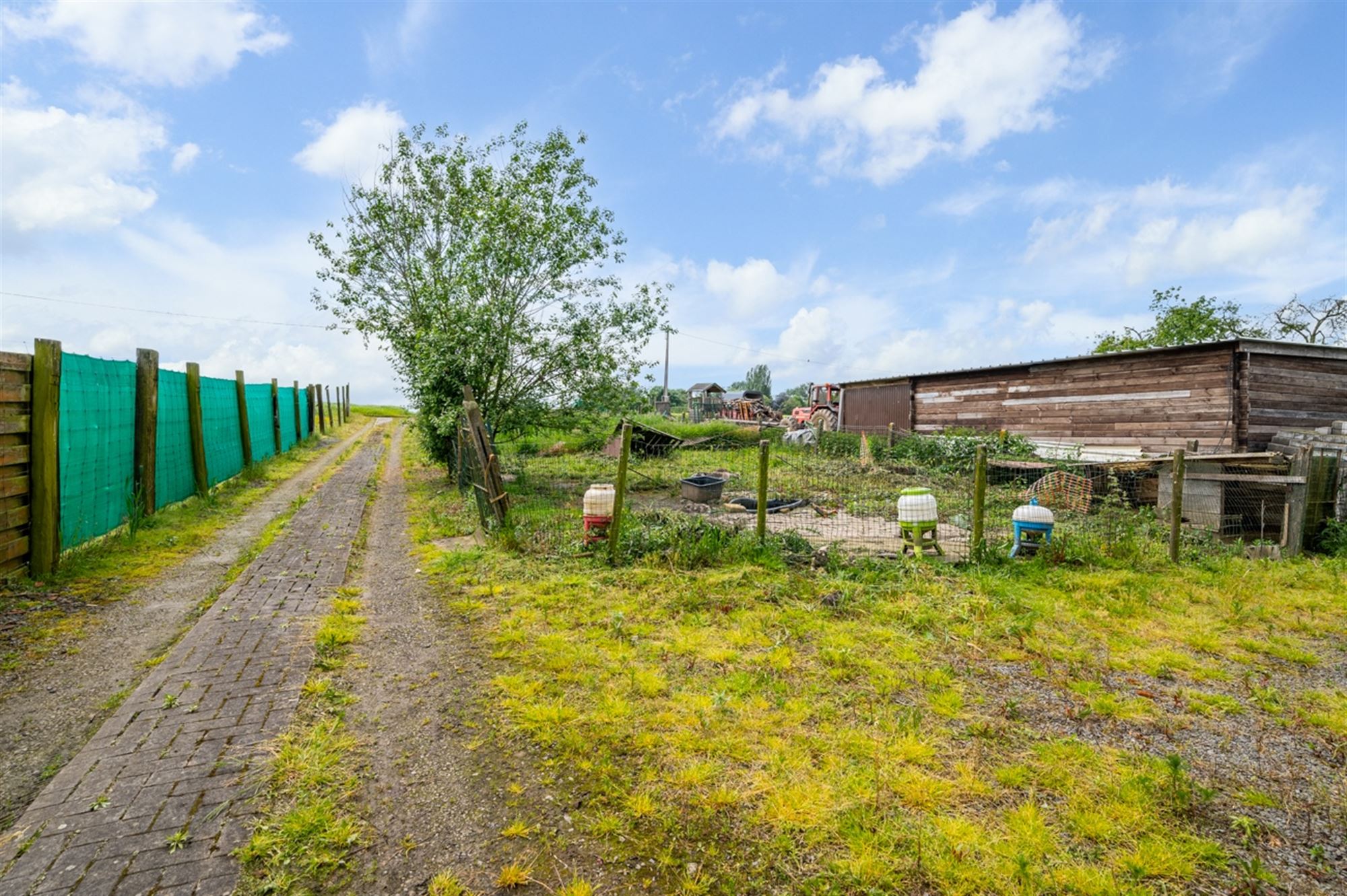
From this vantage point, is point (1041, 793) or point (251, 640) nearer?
point (1041, 793)

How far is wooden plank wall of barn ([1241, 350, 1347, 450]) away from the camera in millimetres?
12289

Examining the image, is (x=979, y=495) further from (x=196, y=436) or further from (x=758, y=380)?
(x=758, y=380)

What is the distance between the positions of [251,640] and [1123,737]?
5674 millimetres

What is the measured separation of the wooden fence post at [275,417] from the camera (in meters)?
17.2

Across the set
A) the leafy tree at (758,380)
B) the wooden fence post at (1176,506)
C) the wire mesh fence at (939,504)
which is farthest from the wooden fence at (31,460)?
the leafy tree at (758,380)

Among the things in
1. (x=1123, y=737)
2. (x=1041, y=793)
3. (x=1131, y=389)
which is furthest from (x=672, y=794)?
(x=1131, y=389)

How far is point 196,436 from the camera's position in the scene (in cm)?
992

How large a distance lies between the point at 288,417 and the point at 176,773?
803 inches

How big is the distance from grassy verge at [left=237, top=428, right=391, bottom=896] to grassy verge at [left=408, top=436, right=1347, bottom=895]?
2.79 feet

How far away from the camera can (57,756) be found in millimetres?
3133

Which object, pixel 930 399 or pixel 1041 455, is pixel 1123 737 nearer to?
pixel 1041 455

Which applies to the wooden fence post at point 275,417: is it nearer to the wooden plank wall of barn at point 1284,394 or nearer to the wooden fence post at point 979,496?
the wooden fence post at point 979,496

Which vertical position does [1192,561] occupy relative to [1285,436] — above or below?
below

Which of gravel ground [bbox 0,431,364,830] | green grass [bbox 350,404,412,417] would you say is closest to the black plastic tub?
gravel ground [bbox 0,431,364,830]
